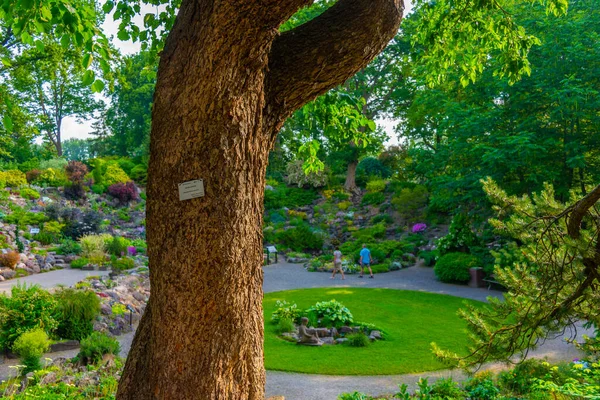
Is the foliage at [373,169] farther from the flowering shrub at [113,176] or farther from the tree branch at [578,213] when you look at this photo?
the tree branch at [578,213]

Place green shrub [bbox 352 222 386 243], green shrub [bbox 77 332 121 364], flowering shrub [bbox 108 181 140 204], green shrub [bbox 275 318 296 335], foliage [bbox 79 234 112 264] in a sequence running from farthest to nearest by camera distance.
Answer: flowering shrub [bbox 108 181 140 204]
green shrub [bbox 352 222 386 243]
foliage [bbox 79 234 112 264]
green shrub [bbox 275 318 296 335]
green shrub [bbox 77 332 121 364]

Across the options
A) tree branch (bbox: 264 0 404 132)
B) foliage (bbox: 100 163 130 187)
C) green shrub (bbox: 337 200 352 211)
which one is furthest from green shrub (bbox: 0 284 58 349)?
green shrub (bbox: 337 200 352 211)

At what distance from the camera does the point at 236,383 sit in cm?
268

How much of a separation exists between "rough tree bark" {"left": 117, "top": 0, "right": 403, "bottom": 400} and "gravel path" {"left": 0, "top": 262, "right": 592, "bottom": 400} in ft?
12.6

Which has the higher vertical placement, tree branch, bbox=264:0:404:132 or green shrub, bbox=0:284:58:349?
tree branch, bbox=264:0:404:132

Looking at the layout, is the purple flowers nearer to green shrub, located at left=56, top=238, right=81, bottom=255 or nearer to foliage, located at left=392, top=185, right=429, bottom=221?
foliage, located at left=392, top=185, right=429, bottom=221

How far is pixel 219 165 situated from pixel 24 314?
7.00 metres

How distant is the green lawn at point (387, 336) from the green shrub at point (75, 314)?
3201 millimetres

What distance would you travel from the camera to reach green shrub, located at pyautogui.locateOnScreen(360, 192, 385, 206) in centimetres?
2544

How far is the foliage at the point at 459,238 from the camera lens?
16.2 m

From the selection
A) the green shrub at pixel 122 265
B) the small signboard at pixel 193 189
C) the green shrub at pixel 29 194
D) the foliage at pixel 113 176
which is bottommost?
the green shrub at pixel 122 265

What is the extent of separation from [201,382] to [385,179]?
2622cm

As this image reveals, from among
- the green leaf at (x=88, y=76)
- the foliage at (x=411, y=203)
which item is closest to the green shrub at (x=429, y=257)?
the foliage at (x=411, y=203)

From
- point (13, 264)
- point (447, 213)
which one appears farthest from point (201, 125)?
point (447, 213)
